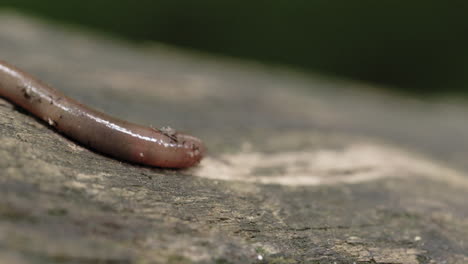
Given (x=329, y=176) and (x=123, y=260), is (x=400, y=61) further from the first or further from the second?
(x=123, y=260)

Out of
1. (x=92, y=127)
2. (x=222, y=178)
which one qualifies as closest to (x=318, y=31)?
(x=222, y=178)

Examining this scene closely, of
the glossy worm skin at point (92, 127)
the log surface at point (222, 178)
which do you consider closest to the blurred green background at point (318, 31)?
the log surface at point (222, 178)

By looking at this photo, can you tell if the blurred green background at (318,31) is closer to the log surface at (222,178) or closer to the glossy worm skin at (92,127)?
the log surface at (222,178)

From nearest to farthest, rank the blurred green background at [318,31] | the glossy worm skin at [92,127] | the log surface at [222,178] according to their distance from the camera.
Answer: the log surface at [222,178] → the glossy worm skin at [92,127] → the blurred green background at [318,31]

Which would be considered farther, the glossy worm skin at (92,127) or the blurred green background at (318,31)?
the blurred green background at (318,31)

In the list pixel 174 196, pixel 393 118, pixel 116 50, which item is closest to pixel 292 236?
pixel 174 196

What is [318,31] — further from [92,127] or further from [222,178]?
[92,127]
